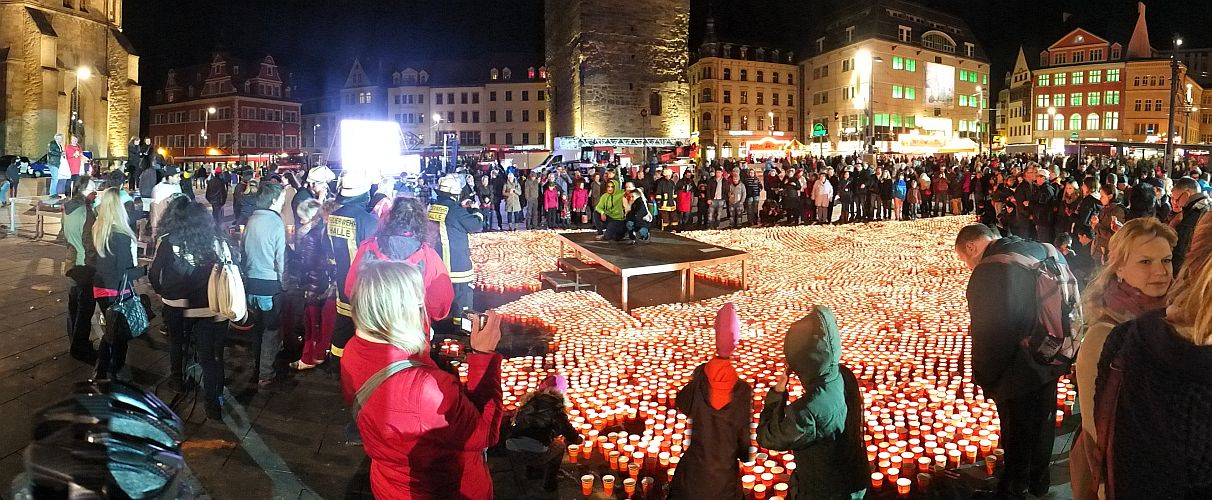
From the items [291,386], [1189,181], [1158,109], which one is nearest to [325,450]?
[291,386]

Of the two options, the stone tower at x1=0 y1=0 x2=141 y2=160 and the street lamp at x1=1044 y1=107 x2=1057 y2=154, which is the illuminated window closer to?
the street lamp at x1=1044 y1=107 x2=1057 y2=154

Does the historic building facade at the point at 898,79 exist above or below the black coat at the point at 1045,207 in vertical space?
above

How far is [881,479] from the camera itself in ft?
15.1

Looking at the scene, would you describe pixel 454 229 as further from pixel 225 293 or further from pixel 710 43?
pixel 710 43

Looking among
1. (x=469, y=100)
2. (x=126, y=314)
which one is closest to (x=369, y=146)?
(x=126, y=314)

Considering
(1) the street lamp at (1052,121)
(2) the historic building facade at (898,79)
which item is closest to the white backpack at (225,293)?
(2) the historic building facade at (898,79)

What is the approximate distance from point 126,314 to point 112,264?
45 cm

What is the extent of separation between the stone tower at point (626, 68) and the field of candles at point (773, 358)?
37.7m

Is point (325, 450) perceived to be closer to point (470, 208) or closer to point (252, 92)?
point (470, 208)

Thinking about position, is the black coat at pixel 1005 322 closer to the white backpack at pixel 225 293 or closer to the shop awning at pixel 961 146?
the white backpack at pixel 225 293

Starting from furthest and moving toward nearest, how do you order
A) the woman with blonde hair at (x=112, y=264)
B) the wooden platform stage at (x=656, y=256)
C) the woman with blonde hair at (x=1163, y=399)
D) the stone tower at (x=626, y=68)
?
the stone tower at (x=626, y=68) → the wooden platform stage at (x=656, y=256) → the woman with blonde hair at (x=112, y=264) → the woman with blonde hair at (x=1163, y=399)

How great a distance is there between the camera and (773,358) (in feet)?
23.7

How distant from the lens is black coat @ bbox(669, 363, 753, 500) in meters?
3.44

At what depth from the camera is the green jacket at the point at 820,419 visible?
317 centimetres
